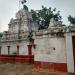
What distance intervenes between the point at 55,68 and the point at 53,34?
2520mm

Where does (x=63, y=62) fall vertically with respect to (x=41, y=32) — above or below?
below

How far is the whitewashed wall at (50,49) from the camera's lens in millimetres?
12368

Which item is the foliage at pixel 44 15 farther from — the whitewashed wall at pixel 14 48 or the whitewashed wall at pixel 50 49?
the whitewashed wall at pixel 50 49

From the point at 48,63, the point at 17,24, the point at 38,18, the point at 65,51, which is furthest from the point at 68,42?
the point at 38,18

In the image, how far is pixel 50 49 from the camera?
1325 centimetres

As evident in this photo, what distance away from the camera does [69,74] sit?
11.7 m

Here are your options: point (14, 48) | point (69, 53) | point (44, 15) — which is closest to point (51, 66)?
point (69, 53)

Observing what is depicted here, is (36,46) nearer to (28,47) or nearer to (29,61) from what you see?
(29,61)

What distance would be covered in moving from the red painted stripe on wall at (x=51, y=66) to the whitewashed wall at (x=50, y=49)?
0.81ft

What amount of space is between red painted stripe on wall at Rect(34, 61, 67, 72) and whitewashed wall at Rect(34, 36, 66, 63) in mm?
247

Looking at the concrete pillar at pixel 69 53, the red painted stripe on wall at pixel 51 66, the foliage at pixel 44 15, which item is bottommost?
the red painted stripe on wall at pixel 51 66

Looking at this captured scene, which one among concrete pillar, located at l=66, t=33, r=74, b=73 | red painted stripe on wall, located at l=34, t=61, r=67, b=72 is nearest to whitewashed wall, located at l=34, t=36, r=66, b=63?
red painted stripe on wall, located at l=34, t=61, r=67, b=72

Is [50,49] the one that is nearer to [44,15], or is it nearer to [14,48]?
[14,48]

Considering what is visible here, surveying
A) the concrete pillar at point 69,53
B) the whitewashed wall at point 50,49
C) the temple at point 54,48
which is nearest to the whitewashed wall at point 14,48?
the temple at point 54,48
